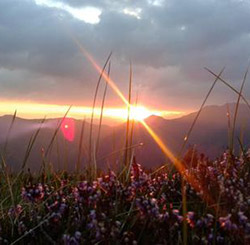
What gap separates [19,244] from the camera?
3.83 m

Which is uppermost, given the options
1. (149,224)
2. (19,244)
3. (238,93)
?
(238,93)

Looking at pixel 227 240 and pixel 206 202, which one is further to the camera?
pixel 206 202

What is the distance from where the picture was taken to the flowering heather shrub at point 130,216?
132 inches

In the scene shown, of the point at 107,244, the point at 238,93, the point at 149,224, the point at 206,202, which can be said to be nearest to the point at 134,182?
the point at 206,202

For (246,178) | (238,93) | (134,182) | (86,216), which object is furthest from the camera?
(238,93)

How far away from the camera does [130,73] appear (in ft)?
20.7

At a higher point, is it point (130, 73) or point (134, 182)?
point (130, 73)

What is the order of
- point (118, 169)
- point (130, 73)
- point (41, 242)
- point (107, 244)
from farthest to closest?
point (118, 169)
point (130, 73)
point (41, 242)
point (107, 244)

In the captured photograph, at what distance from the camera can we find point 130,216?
13.6 ft

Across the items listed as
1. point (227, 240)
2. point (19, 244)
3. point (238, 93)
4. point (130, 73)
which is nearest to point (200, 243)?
point (227, 240)

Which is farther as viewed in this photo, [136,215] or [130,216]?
[130,216]

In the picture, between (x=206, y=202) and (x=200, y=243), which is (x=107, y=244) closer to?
(x=200, y=243)

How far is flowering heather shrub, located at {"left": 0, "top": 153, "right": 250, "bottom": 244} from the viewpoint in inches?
132

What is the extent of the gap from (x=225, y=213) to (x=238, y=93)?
6.62 ft
